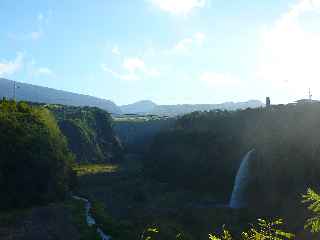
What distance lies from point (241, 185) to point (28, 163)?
102 ft

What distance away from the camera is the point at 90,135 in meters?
160

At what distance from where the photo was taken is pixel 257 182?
6900 cm

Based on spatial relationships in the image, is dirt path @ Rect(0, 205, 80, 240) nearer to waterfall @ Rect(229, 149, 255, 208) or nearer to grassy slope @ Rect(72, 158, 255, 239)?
grassy slope @ Rect(72, 158, 255, 239)

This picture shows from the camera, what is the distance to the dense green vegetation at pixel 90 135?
148m

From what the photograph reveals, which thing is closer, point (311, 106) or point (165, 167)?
point (311, 106)

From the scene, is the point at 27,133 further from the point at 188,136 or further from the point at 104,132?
the point at 104,132

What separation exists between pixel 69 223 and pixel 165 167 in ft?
156

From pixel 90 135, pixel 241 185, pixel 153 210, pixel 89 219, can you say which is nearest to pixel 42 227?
pixel 89 219

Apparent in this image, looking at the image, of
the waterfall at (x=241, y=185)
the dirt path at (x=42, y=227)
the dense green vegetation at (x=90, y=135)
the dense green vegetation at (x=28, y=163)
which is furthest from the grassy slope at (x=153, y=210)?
the dense green vegetation at (x=90, y=135)

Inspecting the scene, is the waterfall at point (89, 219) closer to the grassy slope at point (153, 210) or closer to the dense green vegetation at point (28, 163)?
the grassy slope at point (153, 210)

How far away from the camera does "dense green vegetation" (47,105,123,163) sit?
14850cm

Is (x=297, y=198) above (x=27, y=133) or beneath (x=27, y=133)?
beneath

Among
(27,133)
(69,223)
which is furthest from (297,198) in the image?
(27,133)

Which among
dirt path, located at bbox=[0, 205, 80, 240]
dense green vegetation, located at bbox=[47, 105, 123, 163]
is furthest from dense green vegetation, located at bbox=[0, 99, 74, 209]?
dense green vegetation, located at bbox=[47, 105, 123, 163]
